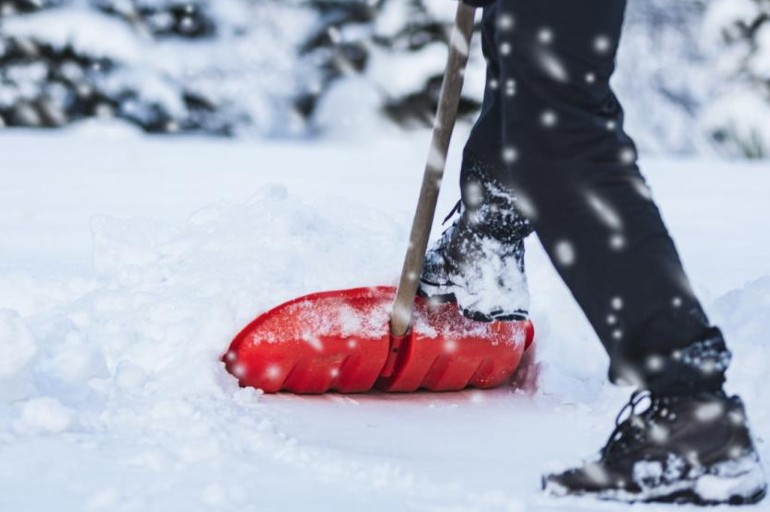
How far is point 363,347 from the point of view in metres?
1.67

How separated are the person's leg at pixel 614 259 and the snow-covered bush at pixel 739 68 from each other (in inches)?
265

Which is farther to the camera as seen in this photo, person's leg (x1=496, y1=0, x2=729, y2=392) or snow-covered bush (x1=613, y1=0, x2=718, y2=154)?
snow-covered bush (x1=613, y1=0, x2=718, y2=154)

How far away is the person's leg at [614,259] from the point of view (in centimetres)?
116

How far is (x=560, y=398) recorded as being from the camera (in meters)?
1.78

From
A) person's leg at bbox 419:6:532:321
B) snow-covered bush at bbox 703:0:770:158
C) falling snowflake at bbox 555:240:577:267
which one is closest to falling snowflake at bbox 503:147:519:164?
falling snowflake at bbox 555:240:577:267

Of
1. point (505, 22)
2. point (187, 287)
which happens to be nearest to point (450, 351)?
point (187, 287)

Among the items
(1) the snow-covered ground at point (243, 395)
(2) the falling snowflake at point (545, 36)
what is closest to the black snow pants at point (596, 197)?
(2) the falling snowflake at point (545, 36)

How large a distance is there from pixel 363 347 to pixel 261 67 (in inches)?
235

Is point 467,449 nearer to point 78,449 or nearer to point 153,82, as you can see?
point 78,449

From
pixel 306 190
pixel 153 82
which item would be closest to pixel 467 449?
pixel 306 190

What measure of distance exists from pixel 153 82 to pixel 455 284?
594 cm

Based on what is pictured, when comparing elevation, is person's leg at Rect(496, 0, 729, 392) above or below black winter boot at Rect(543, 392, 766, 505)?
above

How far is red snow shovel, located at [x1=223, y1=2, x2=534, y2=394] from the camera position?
164cm

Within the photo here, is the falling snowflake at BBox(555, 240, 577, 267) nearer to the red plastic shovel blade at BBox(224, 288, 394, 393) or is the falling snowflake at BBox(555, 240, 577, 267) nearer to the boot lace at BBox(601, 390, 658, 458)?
the boot lace at BBox(601, 390, 658, 458)
